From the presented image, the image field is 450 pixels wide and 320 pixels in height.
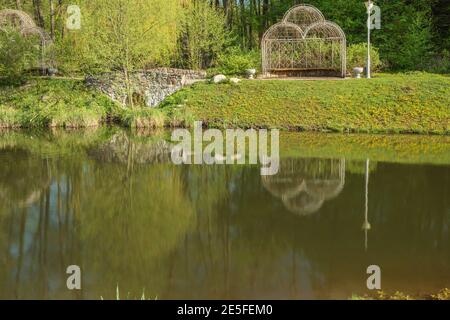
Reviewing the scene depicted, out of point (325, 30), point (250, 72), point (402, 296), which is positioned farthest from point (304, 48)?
point (402, 296)

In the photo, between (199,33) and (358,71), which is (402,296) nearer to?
(358,71)

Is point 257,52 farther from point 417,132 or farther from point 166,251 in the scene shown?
point 166,251

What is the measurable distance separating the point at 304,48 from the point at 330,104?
7.59 meters

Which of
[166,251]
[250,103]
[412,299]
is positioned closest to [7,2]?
[250,103]

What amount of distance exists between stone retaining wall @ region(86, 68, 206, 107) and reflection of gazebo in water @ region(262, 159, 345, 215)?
11.9m

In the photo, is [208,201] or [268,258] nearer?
[268,258]

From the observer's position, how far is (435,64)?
2862 cm

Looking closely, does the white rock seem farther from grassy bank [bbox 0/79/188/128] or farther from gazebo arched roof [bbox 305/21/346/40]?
gazebo arched roof [bbox 305/21/346/40]

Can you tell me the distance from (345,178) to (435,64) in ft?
62.6

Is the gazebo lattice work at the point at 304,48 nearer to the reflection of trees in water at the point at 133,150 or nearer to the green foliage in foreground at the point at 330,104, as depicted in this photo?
the green foliage in foreground at the point at 330,104

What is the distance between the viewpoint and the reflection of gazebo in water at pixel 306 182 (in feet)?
34.1

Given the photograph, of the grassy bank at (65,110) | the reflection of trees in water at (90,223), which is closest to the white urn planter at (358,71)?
the grassy bank at (65,110)

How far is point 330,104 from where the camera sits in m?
21.5

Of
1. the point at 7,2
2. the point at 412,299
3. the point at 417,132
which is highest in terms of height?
the point at 7,2
